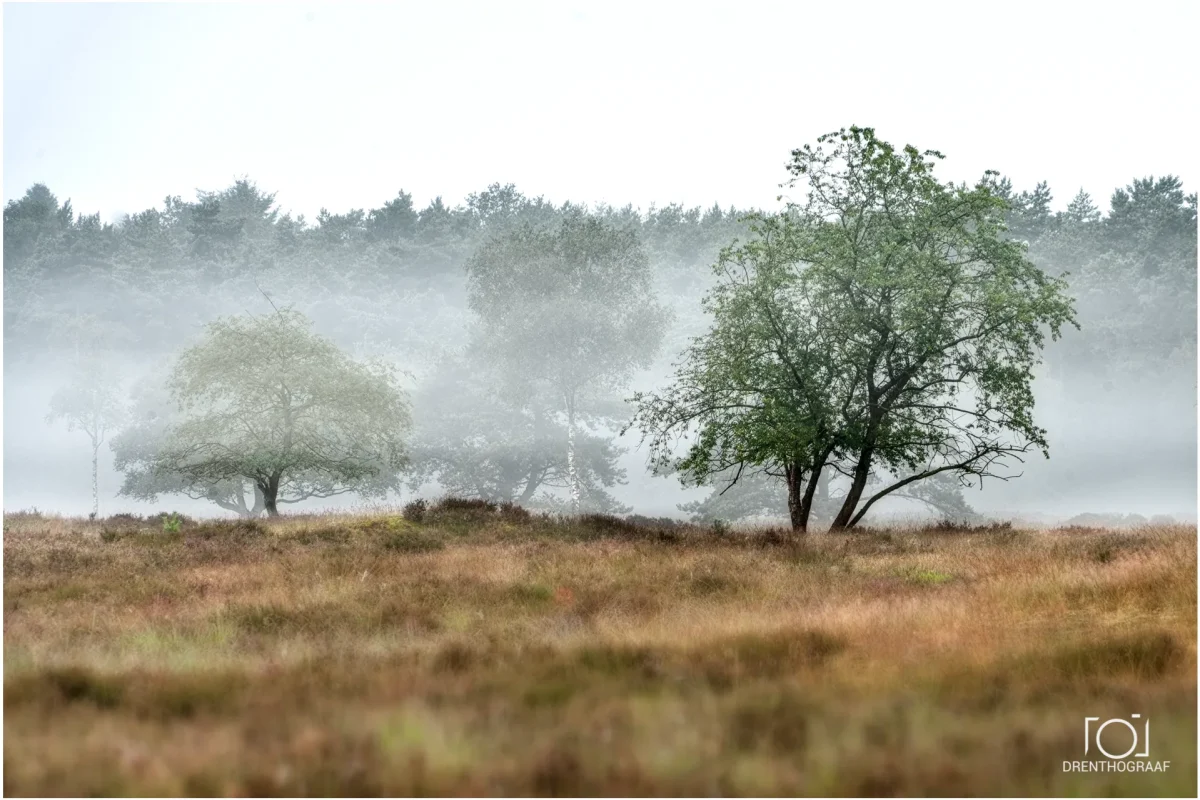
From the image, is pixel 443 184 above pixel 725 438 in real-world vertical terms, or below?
above

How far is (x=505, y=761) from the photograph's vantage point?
5566 millimetres

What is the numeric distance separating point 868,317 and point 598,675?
612 inches

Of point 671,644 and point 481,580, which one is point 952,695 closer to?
point 671,644

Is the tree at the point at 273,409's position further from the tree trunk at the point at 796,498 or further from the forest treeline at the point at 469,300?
the tree trunk at the point at 796,498

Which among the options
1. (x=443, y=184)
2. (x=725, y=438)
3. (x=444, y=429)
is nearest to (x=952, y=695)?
(x=725, y=438)

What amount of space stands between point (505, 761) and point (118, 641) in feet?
21.3

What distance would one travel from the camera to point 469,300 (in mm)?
50125

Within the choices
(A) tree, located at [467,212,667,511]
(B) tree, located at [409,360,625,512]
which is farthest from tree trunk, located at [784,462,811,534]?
(B) tree, located at [409,360,625,512]

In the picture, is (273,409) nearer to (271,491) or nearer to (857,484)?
(271,491)

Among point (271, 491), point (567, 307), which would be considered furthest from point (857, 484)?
point (567, 307)

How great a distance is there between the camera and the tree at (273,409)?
2997 cm

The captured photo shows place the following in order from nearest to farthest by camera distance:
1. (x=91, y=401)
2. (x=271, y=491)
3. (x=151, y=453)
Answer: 1. (x=271, y=491)
2. (x=151, y=453)
3. (x=91, y=401)

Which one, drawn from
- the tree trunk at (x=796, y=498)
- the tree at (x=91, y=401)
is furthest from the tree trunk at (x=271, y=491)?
the tree at (x=91, y=401)

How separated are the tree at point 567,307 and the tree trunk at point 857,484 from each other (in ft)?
80.7
